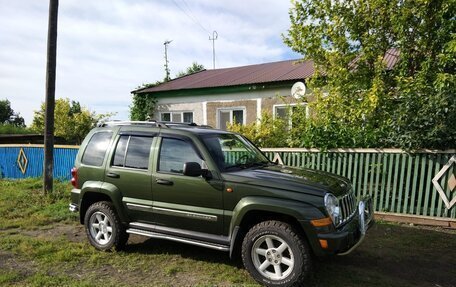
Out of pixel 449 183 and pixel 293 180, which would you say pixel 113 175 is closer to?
pixel 293 180

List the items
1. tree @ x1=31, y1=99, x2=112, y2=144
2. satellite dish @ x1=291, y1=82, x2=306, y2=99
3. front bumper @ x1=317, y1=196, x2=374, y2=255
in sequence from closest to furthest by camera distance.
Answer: front bumper @ x1=317, y1=196, x2=374, y2=255
satellite dish @ x1=291, y1=82, x2=306, y2=99
tree @ x1=31, y1=99, x2=112, y2=144

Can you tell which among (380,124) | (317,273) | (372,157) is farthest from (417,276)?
(380,124)

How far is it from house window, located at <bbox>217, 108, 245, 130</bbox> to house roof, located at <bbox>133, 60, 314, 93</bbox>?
3.57 feet

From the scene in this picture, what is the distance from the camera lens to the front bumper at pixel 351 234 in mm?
3790

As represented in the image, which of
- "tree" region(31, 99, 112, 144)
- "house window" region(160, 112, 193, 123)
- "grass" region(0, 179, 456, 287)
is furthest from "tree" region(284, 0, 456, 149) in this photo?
"tree" region(31, 99, 112, 144)

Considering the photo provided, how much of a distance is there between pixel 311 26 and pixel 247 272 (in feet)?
21.1

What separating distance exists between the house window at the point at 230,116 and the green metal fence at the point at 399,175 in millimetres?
7141

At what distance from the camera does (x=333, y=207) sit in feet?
13.0

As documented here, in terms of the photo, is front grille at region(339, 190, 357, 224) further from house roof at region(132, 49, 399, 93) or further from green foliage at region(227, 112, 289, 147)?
house roof at region(132, 49, 399, 93)

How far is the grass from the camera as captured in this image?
432 centimetres

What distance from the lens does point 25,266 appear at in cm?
480

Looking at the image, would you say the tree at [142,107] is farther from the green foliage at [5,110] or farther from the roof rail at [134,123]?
the green foliage at [5,110]

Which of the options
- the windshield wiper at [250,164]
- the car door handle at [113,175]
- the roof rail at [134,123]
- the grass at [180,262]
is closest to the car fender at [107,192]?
the car door handle at [113,175]

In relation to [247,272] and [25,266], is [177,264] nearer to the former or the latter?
[247,272]
